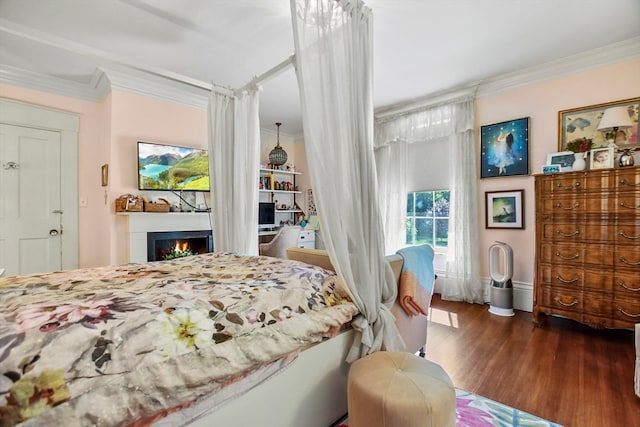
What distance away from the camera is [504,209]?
355 centimetres

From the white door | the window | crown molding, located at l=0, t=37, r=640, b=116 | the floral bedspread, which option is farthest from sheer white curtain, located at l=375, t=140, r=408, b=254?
the white door

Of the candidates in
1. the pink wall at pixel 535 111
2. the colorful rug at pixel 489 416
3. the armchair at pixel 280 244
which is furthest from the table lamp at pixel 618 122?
the armchair at pixel 280 244

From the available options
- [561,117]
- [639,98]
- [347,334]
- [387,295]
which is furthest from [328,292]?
[639,98]

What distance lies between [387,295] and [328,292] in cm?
36

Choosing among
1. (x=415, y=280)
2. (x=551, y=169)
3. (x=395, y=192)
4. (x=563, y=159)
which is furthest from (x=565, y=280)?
(x=395, y=192)

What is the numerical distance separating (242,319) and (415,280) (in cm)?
121

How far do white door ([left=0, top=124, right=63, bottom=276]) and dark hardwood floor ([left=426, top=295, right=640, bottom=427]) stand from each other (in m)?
4.24

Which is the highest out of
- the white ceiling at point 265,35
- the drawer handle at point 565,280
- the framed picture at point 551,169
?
the white ceiling at point 265,35

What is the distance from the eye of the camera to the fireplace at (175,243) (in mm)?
3520

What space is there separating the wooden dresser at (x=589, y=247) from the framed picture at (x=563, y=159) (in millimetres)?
254

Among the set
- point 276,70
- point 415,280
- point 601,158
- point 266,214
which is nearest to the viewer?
point 415,280

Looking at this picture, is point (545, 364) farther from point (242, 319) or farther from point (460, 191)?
point (242, 319)

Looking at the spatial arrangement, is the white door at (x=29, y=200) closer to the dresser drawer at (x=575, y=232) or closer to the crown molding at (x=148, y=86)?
the crown molding at (x=148, y=86)

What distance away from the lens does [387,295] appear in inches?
63.4
